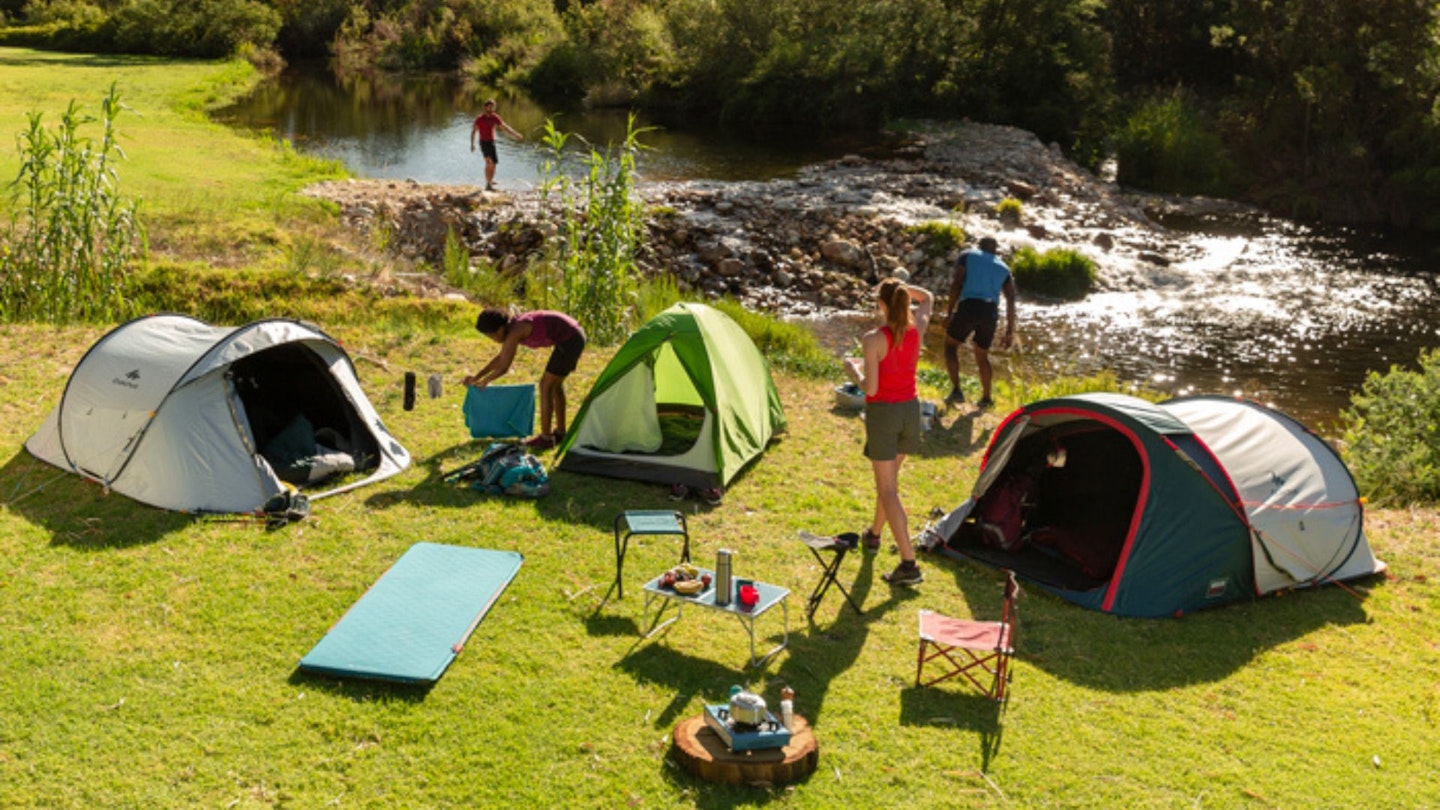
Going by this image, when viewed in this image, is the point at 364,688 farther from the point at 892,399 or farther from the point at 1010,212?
the point at 1010,212

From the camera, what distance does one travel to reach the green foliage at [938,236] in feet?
74.7

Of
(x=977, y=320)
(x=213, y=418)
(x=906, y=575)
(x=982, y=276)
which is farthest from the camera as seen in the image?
(x=982, y=276)

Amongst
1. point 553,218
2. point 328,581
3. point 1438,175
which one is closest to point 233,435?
point 328,581

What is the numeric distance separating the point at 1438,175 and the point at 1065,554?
2523cm

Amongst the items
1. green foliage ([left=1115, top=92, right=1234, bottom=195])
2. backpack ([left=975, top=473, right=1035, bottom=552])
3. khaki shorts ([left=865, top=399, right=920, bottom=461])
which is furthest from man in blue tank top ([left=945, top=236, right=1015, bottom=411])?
green foliage ([left=1115, top=92, right=1234, bottom=195])

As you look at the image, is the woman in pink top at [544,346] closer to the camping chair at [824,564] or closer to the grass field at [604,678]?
the grass field at [604,678]

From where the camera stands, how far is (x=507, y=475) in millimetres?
9758

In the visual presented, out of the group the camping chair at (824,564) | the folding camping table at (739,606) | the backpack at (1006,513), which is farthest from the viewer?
the backpack at (1006,513)

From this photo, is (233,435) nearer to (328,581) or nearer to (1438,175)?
(328,581)

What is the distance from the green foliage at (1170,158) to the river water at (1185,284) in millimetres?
2746

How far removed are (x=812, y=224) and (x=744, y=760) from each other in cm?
1835

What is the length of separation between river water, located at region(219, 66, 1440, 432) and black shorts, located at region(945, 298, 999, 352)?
381cm

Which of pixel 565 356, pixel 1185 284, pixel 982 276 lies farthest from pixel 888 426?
pixel 1185 284

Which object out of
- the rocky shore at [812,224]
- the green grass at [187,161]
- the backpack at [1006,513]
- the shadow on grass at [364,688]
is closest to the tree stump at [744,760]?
the shadow on grass at [364,688]
